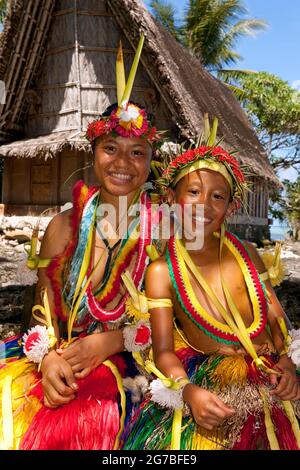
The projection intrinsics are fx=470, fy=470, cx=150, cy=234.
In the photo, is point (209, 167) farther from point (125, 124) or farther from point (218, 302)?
point (218, 302)

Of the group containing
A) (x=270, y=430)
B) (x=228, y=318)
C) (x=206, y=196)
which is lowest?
(x=270, y=430)

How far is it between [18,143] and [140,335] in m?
9.79

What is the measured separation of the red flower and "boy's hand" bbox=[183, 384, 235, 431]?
1.26ft

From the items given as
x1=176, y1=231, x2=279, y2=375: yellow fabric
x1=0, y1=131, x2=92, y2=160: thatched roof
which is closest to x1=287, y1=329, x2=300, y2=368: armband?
x1=176, y1=231, x2=279, y2=375: yellow fabric

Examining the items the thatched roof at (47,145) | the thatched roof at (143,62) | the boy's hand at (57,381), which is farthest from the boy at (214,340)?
the thatched roof at (47,145)

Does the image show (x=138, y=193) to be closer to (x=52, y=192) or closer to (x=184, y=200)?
(x=184, y=200)

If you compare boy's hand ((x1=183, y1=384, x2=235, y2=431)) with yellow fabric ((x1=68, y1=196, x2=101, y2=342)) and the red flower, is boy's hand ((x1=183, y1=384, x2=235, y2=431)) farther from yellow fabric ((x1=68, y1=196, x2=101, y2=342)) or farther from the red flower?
yellow fabric ((x1=68, y1=196, x2=101, y2=342))

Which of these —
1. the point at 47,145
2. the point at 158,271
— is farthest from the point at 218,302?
the point at 47,145

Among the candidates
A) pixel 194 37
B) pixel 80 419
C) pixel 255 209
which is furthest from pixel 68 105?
pixel 194 37

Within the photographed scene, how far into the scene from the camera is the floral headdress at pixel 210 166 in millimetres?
1962

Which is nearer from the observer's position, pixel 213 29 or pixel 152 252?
pixel 152 252

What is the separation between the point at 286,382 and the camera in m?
1.72

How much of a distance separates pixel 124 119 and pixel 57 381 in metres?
1.15

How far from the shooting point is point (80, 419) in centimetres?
168
